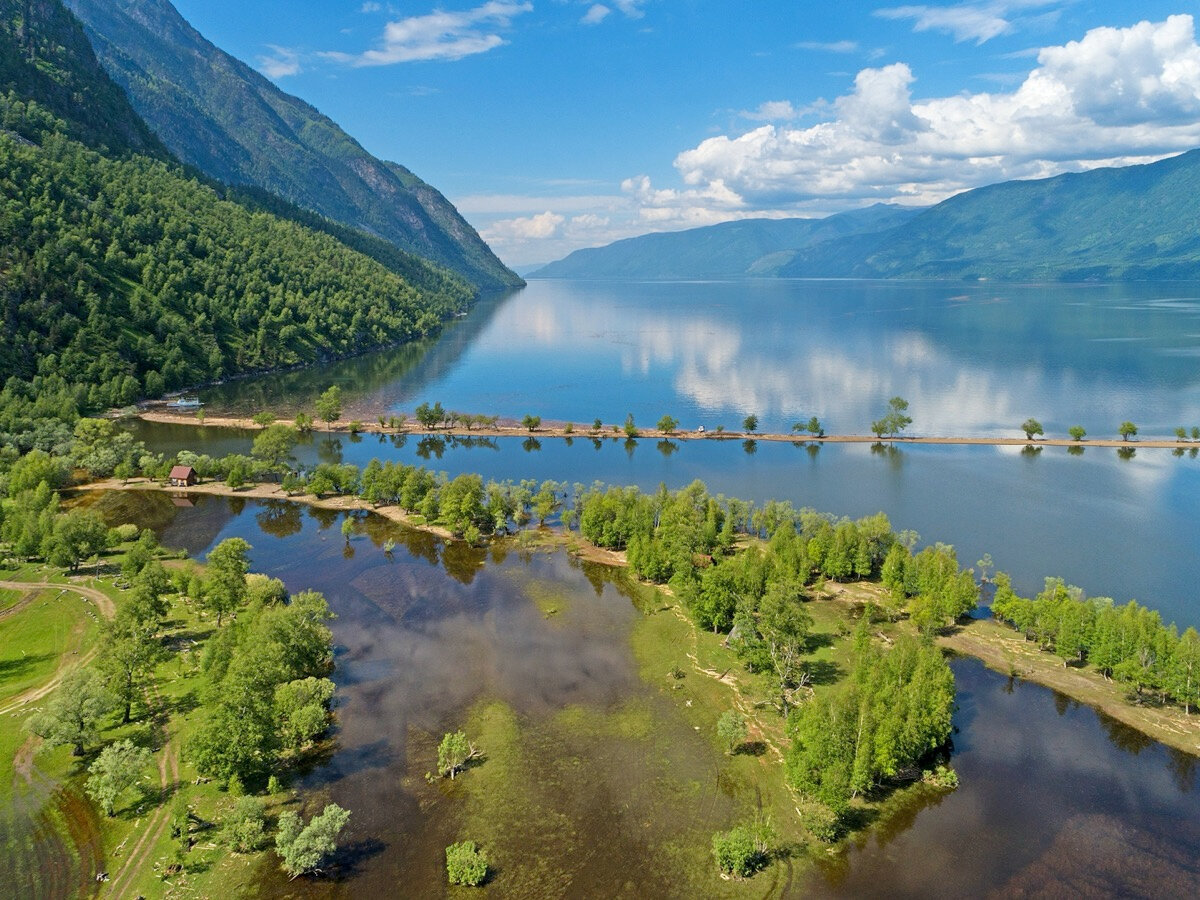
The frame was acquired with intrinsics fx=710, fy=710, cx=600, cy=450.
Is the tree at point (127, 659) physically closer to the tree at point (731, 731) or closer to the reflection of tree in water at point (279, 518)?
the reflection of tree in water at point (279, 518)

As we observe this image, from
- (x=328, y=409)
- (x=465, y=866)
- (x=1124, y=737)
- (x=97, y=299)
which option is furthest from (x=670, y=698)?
(x=97, y=299)

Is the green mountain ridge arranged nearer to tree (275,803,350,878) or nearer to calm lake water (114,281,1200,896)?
calm lake water (114,281,1200,896)

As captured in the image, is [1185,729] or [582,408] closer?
[1185,729]

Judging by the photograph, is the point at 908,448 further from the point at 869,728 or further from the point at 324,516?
the point at 324,516

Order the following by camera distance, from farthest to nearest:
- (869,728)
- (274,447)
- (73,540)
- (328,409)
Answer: (328,409) < (274,447) < (73,540) < (869,728)

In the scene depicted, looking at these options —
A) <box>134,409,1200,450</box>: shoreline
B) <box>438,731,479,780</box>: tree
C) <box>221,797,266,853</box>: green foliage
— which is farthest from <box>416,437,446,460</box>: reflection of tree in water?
<box>221,797,266,853</box>: green foliage

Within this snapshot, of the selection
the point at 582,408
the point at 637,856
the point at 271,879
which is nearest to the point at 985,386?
the point at 582,408

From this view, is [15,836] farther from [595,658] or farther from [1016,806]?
[1016,806]
